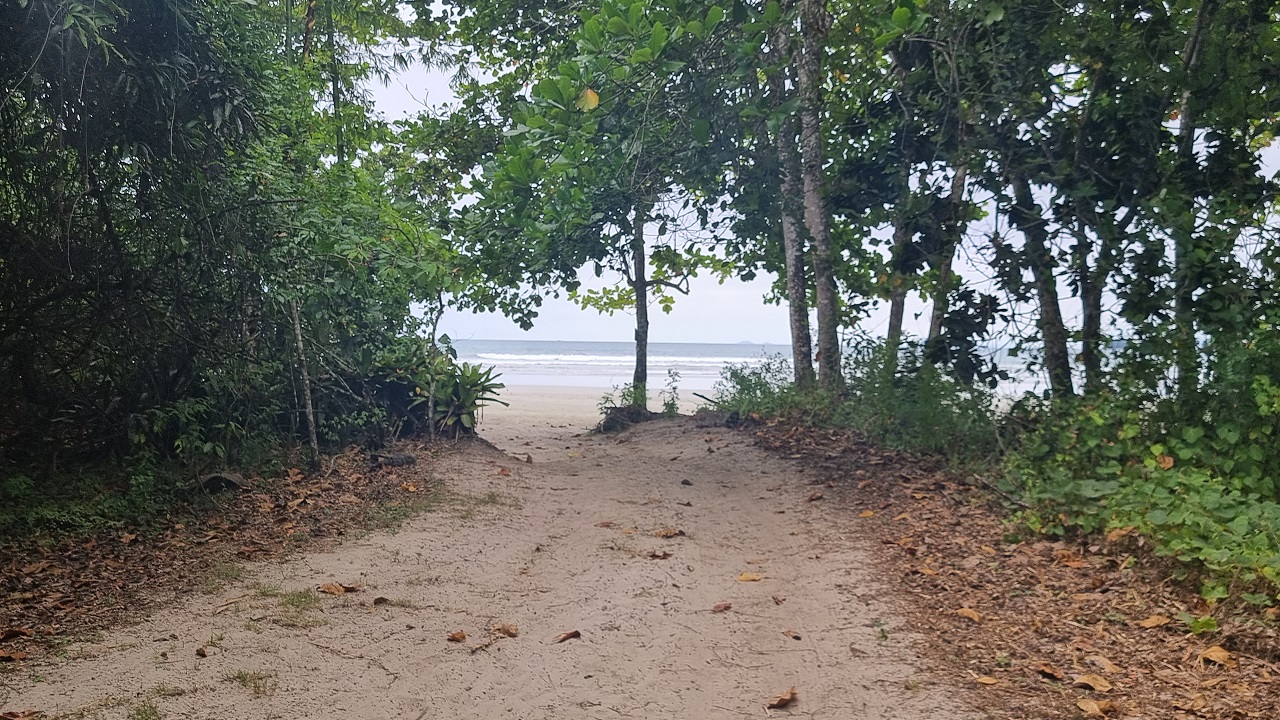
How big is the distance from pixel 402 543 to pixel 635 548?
5.63 ft

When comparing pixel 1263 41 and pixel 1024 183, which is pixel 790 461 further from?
pixel 1263 41

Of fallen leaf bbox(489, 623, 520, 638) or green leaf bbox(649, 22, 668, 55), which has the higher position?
green leaf bbox(649, 22, 668, 55)

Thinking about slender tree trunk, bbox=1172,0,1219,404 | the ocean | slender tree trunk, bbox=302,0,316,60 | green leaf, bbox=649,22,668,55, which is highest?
slender tree trunk, bbox=302,0,316,60

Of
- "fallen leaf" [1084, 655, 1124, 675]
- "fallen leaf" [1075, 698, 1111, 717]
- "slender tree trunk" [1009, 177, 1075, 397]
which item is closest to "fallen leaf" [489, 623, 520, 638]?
"fallen leaf" [1075, 698, 1111, 717]

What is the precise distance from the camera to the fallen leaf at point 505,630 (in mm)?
4320

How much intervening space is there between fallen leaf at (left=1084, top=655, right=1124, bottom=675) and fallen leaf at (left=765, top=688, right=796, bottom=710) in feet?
4.40

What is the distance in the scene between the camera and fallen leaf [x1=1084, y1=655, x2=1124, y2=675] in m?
3.57

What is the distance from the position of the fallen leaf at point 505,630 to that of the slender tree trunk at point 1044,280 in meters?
5.41

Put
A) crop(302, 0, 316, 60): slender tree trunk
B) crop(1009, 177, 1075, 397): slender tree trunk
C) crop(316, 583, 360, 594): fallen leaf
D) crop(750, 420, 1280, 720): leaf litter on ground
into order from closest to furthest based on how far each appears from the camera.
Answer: crop(750, 420, 1280, 720): leaf litter on ground → crop(316, 583, 360, 594): fallen leaf → crop(1009, 177, 1075, 397): slender tree trunk → crop(302, 0, 316, 60): slender tree trunk

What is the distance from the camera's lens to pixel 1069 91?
759 centimetres

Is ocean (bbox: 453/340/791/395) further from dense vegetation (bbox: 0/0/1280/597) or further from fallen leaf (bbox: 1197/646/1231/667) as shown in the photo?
fallen leaf (bbox: 1197/646/1231/667)

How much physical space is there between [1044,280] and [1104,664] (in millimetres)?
4675

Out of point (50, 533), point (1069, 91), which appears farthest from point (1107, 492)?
point (50, 533)

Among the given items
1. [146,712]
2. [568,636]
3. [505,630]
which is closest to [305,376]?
[505,630]
